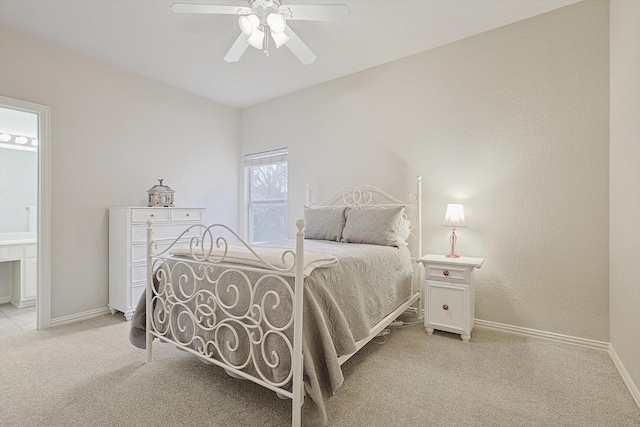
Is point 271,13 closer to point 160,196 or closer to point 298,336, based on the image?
point 298,336

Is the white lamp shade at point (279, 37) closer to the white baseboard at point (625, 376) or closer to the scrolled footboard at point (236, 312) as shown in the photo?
the scrolled footboard at point (236, 312)

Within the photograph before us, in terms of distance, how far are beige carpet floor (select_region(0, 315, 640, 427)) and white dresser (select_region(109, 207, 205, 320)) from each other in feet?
2.13

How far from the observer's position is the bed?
143 cm

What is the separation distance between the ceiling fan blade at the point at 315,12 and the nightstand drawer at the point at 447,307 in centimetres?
217

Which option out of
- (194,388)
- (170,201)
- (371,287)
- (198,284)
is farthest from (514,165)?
(170,201)

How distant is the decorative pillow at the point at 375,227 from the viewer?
2.84 metres

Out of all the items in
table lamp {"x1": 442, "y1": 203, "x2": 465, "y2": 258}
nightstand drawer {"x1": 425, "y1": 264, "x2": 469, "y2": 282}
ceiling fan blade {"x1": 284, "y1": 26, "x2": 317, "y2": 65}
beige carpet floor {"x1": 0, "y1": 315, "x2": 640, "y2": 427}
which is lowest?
beige carpet floor {"x1": 0, "y1": 315, "x2": 640, "y2": 427}

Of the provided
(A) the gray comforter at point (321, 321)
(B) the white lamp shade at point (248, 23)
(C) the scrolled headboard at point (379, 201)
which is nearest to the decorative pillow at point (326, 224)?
(C) the scrolled headboard at point (379, 201)

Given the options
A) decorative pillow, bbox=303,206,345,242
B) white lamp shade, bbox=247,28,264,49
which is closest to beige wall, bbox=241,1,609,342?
decorative pillow, bbox=303,206,345,242

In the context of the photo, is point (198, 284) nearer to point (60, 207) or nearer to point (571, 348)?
point (60, 207)

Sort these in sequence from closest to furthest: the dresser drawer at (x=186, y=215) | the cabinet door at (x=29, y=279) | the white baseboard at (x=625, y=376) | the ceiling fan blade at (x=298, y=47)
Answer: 1. the white baseboard at (x=625, y=376)
2. the ceiling fan blade at (x=298, y=47)
3. the dresser drawer at (x=186, y=215)
4. the cabinet door at (x=29, y=279)

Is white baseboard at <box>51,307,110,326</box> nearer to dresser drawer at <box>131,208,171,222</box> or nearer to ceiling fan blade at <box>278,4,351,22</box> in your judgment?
dresser drawer at <box>131,208,171,222</box>

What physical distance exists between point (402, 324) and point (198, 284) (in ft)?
6.22

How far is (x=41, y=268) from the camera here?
2.83 meters
